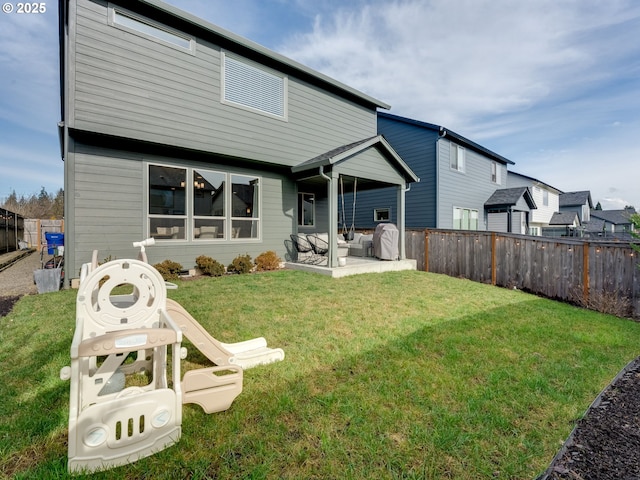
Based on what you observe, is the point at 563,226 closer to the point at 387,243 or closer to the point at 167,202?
the point at 387,243

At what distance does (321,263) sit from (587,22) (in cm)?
1001

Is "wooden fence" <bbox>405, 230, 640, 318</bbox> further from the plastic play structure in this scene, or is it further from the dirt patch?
the dirt patch

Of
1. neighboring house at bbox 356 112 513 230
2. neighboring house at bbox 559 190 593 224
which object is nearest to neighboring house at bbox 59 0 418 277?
neighboring house at bbox 356 112 513 230

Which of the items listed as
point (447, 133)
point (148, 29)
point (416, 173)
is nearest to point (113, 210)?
point (148, 29)

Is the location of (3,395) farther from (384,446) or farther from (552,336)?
(552,336)

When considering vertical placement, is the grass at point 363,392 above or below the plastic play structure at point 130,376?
below

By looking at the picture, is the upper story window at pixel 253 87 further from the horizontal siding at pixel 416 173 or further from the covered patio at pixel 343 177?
the horizontal siding at pixel 416 173

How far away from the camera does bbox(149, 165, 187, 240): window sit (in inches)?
284

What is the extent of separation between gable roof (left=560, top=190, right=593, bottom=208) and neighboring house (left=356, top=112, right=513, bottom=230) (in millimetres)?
22485

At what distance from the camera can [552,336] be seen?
405 centimetres

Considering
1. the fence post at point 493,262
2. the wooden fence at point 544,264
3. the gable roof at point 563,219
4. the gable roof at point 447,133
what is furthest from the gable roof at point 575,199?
the fence post at point 493,262

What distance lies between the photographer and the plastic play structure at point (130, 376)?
1605 mm

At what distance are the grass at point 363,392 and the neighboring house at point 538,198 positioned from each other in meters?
22.1

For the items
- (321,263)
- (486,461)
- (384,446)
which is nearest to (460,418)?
(486,461)
